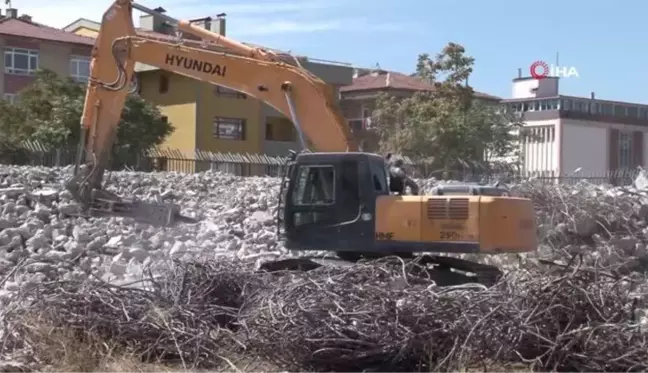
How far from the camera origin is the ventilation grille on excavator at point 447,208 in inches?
486

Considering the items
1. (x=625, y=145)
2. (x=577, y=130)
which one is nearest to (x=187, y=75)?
(x=577, y=130)

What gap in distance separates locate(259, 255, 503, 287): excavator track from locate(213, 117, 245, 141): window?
124ft

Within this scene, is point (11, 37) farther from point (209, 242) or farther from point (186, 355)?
point (186, 355)

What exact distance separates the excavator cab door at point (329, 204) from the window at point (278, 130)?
40984mm

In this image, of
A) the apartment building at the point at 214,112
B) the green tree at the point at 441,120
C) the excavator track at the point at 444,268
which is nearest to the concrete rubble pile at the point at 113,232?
the excavator track at the point at 444,268

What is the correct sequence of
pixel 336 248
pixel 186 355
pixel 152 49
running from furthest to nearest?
pixel 152 49 < pixel 336 248 < pixel 186 355

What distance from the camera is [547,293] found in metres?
10.2

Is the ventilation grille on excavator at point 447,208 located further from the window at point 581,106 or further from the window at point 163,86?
the window at point 581,106

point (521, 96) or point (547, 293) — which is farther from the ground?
point (521, 96)

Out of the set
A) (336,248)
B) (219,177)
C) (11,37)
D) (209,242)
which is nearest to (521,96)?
(11,37)

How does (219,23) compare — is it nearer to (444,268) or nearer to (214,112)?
(214,112)

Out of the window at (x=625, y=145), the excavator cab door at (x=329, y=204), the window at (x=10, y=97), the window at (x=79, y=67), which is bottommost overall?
the excavator cab door at (x=329, y=204)

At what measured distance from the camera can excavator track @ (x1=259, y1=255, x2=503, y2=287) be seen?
1300cm

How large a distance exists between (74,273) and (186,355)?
18.1 ft
